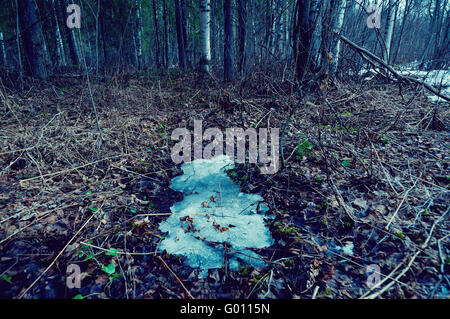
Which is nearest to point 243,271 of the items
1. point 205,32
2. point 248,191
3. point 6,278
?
point 248,191

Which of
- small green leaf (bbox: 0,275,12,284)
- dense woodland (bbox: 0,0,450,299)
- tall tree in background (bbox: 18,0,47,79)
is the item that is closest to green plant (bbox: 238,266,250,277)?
dense woodland (bbox: 0,0,450,299)

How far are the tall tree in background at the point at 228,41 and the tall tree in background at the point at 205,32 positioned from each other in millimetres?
889

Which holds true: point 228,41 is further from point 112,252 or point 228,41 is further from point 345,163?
point 112,252

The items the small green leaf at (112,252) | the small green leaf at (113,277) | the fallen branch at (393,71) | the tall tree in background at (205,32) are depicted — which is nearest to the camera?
the small green leaf at (113,277)

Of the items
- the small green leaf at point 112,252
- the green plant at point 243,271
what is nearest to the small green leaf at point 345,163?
the green plant at point 243,271

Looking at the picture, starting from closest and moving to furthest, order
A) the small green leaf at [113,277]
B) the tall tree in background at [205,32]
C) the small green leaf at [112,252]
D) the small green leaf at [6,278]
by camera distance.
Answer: the small green leaf at [6,278]
the small green leaf at [113,277]
the small green leaf at [112,252]
the tall tree in background at [205,32]

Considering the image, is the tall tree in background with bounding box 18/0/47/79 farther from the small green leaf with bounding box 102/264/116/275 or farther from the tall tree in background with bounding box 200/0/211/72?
the small green leaf with bounding box 102/264/116/275

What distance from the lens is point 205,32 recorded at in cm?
677

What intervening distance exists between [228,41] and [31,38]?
4.63 metres

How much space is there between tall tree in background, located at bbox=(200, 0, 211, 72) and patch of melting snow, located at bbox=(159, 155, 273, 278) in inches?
206

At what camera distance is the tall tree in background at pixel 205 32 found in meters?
6.46

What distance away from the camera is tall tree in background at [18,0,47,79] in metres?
5.32

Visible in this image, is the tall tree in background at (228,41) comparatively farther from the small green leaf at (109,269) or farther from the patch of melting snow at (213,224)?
the small green leaf at (109,269)
